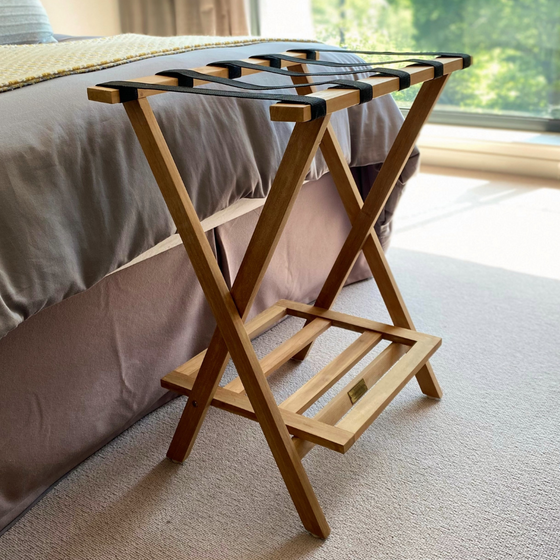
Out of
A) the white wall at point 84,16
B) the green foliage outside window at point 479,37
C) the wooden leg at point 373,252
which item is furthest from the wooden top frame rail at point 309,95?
the white wall at point 84,16

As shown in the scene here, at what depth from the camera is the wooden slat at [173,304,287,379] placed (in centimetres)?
131

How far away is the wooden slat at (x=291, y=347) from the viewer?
53.3 inches

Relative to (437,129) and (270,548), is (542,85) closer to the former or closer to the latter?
(437,129)

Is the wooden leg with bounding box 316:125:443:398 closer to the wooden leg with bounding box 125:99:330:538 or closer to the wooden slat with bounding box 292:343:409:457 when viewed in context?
the wooden slat with bounding box 292:343:409:457

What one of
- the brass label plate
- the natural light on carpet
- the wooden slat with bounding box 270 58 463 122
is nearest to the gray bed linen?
the wooden slat with bounding box 270 58 463 122

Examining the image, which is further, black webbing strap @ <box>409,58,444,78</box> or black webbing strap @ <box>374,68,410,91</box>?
black webbing strap @ <box>409,58,444,78</box>

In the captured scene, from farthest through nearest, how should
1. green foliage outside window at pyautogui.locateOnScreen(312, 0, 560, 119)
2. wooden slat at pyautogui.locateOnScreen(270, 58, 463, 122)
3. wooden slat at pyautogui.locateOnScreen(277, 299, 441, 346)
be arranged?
green foliage outside window at pyautogui.locateOnScreen(312, 0, 560, 119), wooden slat at pyautogui.locateOnScreen(277, 299, 441, 346), wooden slat at pyautogui.locateOnScreen(270, 58, 463, 122)

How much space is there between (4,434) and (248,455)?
0.47 m

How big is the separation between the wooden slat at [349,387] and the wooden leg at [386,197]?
0.10m

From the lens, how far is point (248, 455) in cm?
133

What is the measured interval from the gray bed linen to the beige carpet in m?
0.41

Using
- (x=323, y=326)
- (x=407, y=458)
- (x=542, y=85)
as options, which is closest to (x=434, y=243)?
(x=323, y=326)

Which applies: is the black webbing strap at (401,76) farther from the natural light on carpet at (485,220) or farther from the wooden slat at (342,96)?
the natural light on carpet at (485,220)

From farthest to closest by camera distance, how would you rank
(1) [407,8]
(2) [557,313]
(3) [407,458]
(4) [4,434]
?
(1) [407,8] → (2) [557,313] → (3) [407,458] → (4) [4,434]
